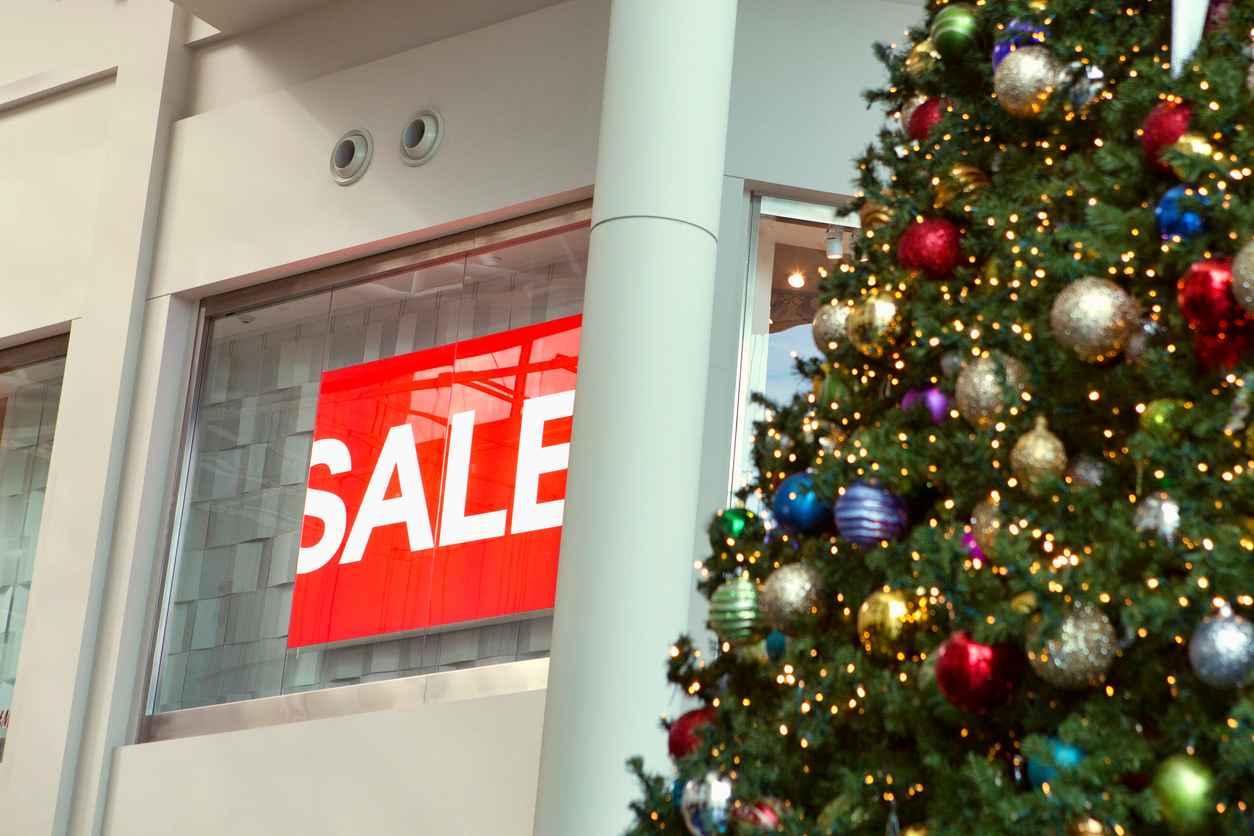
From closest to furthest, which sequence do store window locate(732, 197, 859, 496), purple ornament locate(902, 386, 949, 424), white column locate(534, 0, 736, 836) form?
purple ornament locate(902, 386, 949, 424) → white column locate(534, 0, 736, 836) → store window locate(732, 197, 859, 496)

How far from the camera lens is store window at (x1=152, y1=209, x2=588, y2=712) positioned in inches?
276

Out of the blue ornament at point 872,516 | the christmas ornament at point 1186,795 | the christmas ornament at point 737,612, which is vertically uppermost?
the blue ornament at point 872,516

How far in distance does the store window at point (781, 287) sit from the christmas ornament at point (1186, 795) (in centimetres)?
454

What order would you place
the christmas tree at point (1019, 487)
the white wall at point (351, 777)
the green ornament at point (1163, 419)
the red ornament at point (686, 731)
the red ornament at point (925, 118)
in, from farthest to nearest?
the white wall at point (351, 777), the red ornament at point (925, 118), the red ornament at point (686, 731), the green ornament at point (1163, 419), the christmas tree at point (1019, 487)

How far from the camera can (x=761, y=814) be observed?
250cm

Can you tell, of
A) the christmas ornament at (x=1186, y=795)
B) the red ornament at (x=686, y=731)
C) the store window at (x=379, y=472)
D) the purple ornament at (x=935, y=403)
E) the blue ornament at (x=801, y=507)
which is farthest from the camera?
the store window at (x=379, y=472)

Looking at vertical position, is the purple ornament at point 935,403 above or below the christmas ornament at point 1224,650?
above

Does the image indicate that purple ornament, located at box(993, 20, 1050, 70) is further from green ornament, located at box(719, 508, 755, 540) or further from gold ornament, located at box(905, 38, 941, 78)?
green ornament, located at box(719, 508, 755, 540)

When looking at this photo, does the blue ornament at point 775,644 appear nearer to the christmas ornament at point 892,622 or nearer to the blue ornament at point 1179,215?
the christmas ornament at point 892,622

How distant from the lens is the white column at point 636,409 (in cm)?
450

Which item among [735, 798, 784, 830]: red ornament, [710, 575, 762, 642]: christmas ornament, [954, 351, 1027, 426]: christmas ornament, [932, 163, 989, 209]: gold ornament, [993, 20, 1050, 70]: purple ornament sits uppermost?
[993, 20, 1050, 70]: purple ornament

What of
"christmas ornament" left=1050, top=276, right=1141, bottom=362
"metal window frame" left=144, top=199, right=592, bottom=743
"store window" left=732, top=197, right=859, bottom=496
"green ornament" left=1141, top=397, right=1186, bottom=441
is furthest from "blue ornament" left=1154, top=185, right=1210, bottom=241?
"metal window frame" left=144, top=199, right=592, bottom=743

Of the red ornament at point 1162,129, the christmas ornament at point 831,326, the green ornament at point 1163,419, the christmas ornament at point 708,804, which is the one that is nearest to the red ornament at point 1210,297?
the green ornament at point 1163,419

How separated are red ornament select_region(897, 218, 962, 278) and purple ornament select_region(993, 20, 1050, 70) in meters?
0.30
